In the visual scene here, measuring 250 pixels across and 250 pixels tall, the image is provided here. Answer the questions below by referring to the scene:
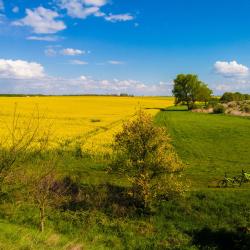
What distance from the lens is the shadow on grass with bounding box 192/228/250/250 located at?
63.8 ft

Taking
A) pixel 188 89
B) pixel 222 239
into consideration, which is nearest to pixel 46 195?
pixel 222 239

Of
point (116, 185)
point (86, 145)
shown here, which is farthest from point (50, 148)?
point (116, 185)

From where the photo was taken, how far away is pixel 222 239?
66.0 feet

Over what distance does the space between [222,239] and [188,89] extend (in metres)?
103

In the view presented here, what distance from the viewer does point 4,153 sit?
11172 mm

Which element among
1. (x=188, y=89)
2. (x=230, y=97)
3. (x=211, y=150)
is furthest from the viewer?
(x=230, y=97)

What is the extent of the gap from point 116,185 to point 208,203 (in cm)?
624

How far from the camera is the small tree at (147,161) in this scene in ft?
75.3

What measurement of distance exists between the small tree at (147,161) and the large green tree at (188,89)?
9818 centimetres

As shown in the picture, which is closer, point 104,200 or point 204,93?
point 104,200

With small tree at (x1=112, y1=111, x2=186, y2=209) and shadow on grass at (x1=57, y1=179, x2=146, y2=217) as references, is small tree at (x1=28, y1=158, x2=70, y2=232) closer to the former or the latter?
shadow on grass at (x1=57, y1=179, x2=146, y2=217)

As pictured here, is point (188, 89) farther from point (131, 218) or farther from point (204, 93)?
point (131, 218)

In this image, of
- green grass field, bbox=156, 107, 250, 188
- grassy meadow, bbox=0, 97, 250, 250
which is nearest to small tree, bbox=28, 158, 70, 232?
grassy meadow, bbox=0, 97, 250, 250

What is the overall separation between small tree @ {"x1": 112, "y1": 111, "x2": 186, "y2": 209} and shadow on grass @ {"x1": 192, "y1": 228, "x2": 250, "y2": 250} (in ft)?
10.2
